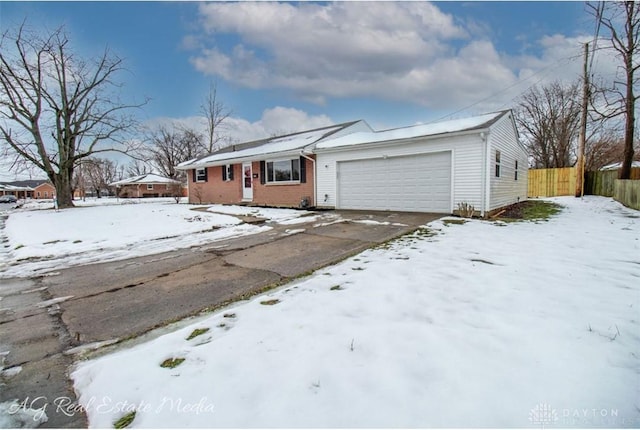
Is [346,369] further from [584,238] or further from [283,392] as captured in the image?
[584,238]

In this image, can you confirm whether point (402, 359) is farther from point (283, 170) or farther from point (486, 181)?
point (283, 170)

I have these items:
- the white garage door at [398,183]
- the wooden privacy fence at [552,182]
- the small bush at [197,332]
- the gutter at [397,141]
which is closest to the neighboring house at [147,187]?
the gutter at [397,141]

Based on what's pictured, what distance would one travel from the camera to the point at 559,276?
143 inches

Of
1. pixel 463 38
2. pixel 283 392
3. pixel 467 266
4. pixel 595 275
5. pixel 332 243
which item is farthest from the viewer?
pixel 463 38

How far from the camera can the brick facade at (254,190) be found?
12938 millimetres

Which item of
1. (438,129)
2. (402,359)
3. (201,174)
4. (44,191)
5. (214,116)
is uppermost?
(214,116)

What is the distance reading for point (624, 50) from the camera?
45.1 ft

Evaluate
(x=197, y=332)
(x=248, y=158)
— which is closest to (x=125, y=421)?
(x=197, y=332)

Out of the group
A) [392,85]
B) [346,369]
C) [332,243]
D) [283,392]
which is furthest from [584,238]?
[392,85]

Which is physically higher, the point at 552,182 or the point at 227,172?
the point at 227,172

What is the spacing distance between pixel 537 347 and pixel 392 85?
16641 millimetres

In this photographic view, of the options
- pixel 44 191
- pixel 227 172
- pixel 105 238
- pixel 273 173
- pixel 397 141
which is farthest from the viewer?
pixel 44 191

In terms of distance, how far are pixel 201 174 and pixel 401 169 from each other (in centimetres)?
1332

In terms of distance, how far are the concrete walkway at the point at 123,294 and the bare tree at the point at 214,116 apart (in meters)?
29.7
